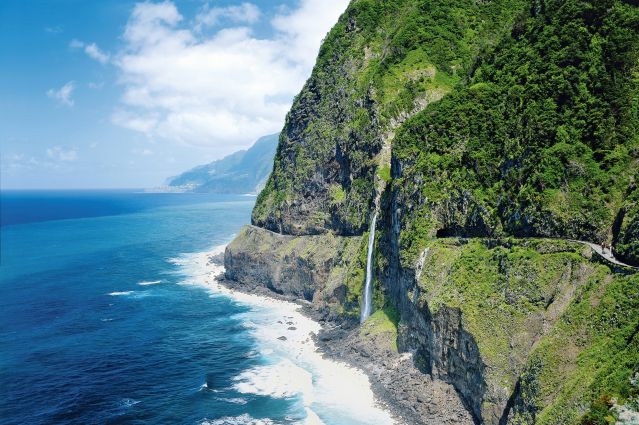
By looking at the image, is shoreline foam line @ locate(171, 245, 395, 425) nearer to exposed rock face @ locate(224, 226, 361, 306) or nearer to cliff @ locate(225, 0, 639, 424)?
cliff @ locate(225, 0, 639, 424)

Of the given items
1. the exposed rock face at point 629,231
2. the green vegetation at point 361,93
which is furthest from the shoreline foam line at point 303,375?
the exposed rock face at point 629,231

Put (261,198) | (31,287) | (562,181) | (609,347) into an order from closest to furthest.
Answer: (609,347), (562,181), (31,287), (261,198)

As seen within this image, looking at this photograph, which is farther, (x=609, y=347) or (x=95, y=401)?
(x=95, y=401)

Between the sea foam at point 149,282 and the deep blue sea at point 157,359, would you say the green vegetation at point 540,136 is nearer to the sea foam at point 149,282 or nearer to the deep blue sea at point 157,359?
the deep blue sea at point 157,359

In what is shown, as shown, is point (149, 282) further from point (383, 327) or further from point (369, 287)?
point (383, 327)

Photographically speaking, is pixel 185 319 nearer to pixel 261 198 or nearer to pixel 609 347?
pixel 261 198

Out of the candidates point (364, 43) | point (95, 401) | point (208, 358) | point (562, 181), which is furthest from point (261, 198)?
point (562, 181)
